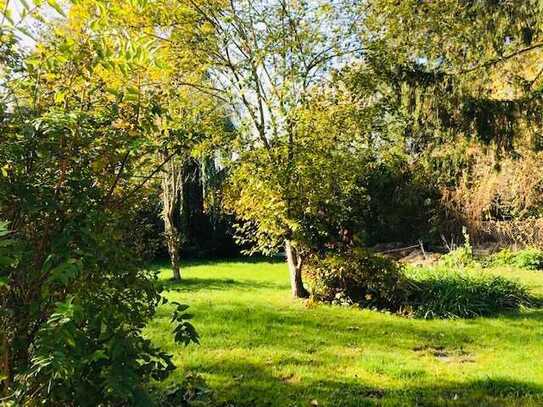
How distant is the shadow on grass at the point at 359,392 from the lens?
4004mm

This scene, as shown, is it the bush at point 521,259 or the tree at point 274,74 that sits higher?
the tree at point 274,74

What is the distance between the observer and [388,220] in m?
18.2

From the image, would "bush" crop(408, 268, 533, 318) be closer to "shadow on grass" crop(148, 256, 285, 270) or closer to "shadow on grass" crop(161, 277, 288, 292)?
"shadow on grass" crop(161, 277, 288, 292)

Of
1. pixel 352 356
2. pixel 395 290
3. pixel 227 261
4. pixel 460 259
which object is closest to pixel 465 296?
pixel 395 290

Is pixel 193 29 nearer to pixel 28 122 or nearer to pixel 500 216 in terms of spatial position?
pixel 28 122

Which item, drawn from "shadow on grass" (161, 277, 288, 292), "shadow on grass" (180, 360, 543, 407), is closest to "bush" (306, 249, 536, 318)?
"shadow on grass" (161, 277, 288, 292)

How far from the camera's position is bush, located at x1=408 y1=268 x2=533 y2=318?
7.84 metres

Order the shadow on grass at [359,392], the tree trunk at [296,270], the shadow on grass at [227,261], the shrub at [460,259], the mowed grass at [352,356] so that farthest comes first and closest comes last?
the shadow on grass at [227,261]
the shrub at [460,259]
the tree trunk at [296,270]
the mowed grass at [352,356]
the shadow on grass at [359,392]

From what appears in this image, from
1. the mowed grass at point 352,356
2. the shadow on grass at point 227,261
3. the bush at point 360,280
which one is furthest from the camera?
the shadow on grass at point 227,261

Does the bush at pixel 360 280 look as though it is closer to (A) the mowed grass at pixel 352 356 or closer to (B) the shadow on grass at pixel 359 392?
(A) the mowed grass at pixel 352 356

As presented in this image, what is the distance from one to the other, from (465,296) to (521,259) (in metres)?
5.61

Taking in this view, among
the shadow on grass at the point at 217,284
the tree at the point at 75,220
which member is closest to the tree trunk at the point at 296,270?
the shadow on grass at the point at 217,284

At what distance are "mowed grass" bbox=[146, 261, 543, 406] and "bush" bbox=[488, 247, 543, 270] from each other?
5.18 m

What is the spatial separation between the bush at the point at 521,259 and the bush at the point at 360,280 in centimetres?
580
